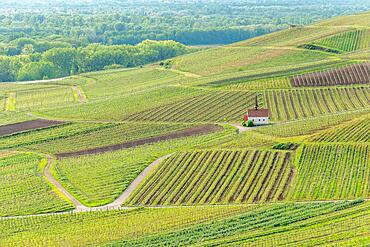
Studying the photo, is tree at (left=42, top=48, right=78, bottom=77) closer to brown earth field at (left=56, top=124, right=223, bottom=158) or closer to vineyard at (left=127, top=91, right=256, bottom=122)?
vineyard at (left=127, top=91, right=256, bottom=122)

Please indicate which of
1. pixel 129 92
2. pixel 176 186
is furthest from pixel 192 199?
pixel 129 92

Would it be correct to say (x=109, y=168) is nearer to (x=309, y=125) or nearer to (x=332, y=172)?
(x=332, y=172)

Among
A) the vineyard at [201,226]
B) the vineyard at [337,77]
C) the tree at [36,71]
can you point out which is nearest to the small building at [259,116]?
the vineyard at [337,77]

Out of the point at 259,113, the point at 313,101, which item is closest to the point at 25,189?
the point at 259,113

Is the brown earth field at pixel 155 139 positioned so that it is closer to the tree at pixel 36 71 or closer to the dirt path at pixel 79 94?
the dirt path at pixel 79 94

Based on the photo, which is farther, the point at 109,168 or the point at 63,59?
the point at 63,59

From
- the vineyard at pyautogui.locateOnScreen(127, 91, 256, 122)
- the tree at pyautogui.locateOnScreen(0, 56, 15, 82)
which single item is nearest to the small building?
the vineyard at pyautogui.locateOnScreen(127, 91, 256, 122)
